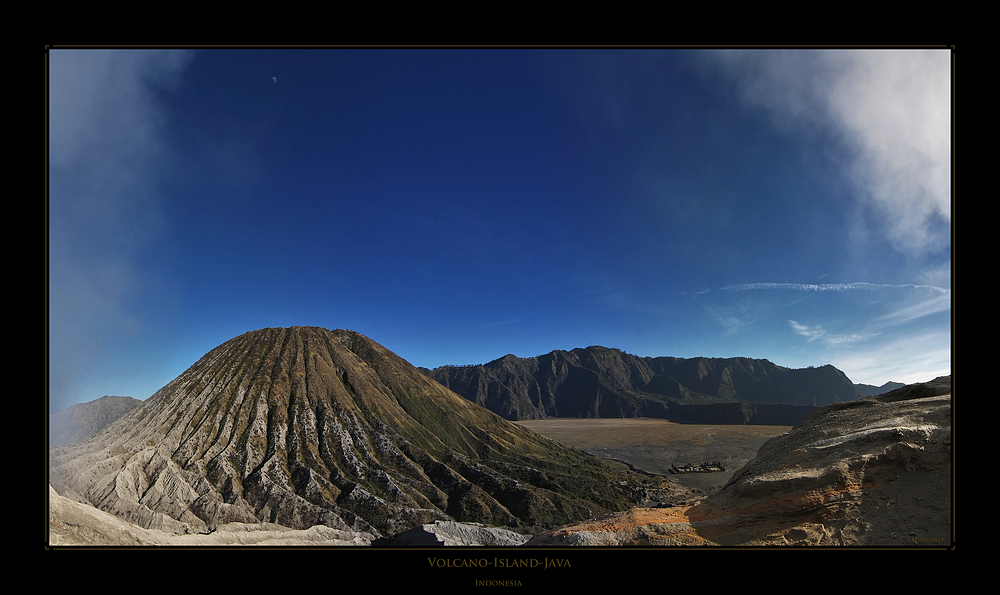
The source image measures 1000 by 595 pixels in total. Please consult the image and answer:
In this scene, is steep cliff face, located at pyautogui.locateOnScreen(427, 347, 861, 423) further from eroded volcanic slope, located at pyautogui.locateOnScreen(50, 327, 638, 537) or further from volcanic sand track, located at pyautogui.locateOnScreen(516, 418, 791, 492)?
eroded volcanic slope, located at pyautogui.locateOnScreen(50, 327, 638, 537)

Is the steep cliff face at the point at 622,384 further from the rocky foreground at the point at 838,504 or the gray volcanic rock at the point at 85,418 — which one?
the rocky foreground at the point at 838,504

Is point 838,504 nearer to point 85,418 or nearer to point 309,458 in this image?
point 309,458

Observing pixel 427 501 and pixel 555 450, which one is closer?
pixel 427 501
